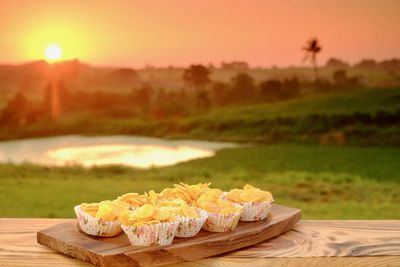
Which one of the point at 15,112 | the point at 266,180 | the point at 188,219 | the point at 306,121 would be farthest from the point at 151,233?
the point at 306,121

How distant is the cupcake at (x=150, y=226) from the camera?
2011 millimetres

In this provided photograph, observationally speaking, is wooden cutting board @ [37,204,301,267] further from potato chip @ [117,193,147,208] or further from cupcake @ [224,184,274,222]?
potato chip @ [117,193,147,208]

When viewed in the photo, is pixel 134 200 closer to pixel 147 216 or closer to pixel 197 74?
pixel 147 216

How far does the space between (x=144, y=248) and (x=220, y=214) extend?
33 cm

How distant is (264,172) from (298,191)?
4.95 feet

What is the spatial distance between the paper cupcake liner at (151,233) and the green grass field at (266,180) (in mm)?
5078

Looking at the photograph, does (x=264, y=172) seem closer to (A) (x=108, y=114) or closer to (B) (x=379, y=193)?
(B) (x=379, y=193)

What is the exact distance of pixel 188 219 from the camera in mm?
2104

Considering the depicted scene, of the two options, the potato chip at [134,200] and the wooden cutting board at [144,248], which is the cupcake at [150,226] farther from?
the potato chip at [134,200]

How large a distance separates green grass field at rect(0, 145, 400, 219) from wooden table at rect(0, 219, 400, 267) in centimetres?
452

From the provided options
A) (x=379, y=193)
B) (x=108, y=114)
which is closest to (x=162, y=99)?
(x=108, y=114)

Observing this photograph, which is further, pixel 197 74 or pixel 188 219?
pixel 197 74

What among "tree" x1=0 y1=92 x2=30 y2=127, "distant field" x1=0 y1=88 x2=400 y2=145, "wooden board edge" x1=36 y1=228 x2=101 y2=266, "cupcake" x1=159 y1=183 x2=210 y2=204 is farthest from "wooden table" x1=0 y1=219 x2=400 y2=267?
"distant field" x1=0 y1=88 x2=400 y2=145

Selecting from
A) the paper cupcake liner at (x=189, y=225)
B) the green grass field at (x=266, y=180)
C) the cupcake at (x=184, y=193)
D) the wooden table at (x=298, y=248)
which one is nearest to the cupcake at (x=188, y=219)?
the paper cupcake liner at (x=189, y=225)
